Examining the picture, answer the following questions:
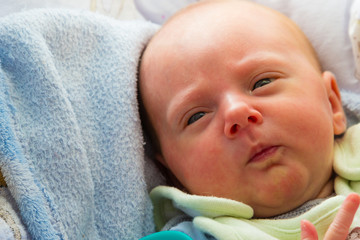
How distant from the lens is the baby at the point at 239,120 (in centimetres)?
96

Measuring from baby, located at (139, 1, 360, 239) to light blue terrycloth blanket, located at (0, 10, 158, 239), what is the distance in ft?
0.27

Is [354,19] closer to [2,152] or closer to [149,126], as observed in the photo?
[149,126]

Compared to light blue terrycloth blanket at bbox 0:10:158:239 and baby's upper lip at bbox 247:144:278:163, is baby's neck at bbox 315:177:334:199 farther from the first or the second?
light blue terrycloth blanket at bbox 0:10:158:239

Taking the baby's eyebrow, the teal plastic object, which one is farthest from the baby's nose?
the teal plastic object

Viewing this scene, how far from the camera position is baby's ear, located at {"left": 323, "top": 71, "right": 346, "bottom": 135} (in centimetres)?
111

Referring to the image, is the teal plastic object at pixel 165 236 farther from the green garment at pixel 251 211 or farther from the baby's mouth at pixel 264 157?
the baby's mouth at pixel 264 157

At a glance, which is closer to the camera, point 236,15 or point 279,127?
point 279,127

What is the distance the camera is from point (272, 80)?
104 centimetres

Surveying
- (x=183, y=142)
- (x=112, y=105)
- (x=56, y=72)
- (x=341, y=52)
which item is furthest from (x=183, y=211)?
(x=341, y=52)

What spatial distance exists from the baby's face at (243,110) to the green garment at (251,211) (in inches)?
1.2

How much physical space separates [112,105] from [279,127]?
38 cm

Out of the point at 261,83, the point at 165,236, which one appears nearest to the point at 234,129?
the point at 261,83

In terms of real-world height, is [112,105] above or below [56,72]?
below

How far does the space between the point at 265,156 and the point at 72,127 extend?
401 millimetres
